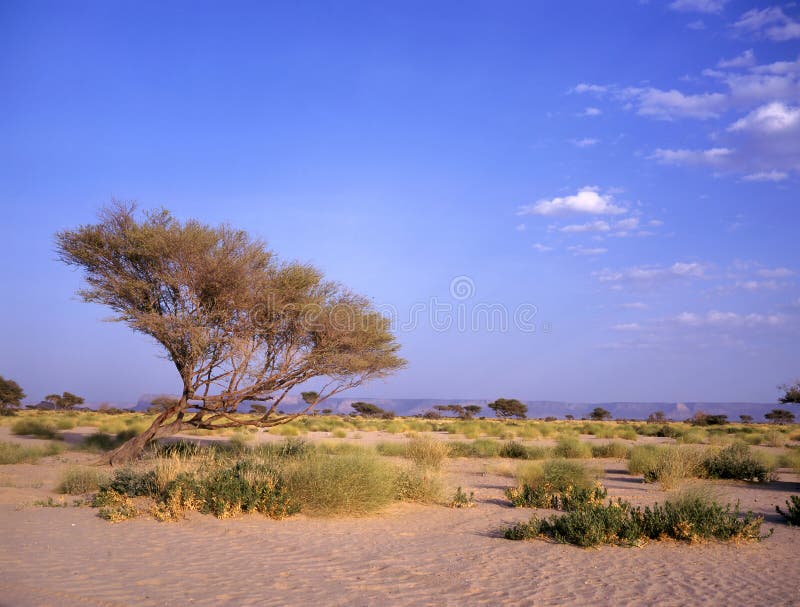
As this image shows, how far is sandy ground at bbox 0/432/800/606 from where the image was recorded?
6.23 m

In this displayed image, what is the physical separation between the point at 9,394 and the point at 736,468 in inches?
2233

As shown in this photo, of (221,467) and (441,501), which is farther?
(441,501)

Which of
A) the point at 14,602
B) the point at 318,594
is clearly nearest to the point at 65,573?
the point at 14,602

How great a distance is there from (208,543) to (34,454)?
45.0 ft

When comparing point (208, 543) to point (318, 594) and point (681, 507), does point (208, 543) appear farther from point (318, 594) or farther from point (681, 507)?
point (681, 507)

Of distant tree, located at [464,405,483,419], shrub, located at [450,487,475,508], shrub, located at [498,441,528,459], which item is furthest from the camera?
distant tree, located at [464,405,483,419]

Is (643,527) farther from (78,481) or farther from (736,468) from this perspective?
(78,481)

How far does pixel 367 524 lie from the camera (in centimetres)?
1045

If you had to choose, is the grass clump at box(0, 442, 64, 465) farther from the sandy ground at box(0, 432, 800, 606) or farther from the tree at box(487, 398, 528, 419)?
the tree at box(487, 398, 528, 419)

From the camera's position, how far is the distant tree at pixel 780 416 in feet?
211

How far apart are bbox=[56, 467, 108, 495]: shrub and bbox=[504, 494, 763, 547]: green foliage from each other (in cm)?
893

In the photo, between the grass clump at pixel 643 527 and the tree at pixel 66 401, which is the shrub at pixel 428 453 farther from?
the tree at pixel 66 401

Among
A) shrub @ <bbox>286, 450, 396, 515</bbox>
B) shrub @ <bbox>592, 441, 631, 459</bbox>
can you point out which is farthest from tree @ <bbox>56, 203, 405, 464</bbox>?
shrub @ <bbox>592, 441, 631, 459</bbox>

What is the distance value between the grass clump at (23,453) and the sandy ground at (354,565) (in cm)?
797
